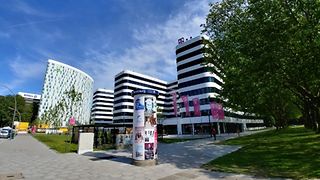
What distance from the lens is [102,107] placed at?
541 ft

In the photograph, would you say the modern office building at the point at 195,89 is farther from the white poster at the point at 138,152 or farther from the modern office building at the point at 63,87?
the modern office building at the point at 63,87

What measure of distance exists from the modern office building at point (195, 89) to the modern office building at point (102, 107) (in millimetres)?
80862

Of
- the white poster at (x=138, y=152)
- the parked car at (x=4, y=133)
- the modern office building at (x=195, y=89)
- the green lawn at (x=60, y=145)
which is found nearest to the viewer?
the white poster at (x=138, y=152)

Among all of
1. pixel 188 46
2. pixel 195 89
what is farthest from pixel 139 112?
pixel 188 46

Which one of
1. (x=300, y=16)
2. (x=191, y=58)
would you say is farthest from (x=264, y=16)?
(x=191, y=58)

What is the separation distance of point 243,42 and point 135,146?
34.2 ft

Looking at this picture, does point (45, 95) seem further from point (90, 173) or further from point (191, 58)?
point (90, 173)

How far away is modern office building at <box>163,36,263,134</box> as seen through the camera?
77562mm

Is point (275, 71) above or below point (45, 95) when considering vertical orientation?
below

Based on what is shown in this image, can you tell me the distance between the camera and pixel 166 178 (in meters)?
12.0

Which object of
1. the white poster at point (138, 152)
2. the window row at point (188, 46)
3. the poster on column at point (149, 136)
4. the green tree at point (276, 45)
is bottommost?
the white poster at point (138, 152)

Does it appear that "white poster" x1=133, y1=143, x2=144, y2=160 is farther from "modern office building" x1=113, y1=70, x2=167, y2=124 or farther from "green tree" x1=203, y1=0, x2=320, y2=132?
"modern office building" x1=113, y1=70, x2=167, y2=124

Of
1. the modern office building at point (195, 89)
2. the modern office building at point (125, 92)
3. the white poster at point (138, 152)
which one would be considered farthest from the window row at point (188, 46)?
the white poster at point (138, 152)

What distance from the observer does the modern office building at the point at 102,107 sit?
162 m
